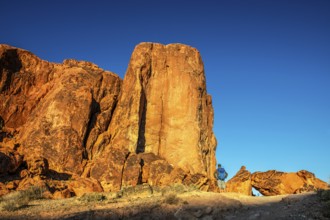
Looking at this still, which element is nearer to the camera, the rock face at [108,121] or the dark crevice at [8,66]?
the rock face at [108,121]

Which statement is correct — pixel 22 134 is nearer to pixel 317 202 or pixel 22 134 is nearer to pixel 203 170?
pixel 203 170

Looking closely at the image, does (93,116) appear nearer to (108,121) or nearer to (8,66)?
(108,121)

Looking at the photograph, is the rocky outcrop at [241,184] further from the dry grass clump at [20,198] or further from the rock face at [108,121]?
the dry grass clump at [20,198]

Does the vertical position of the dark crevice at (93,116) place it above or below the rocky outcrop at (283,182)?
above

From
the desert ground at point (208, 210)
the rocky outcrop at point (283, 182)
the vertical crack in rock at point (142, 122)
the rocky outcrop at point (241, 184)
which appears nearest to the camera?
the desert ground at point (208, 210)

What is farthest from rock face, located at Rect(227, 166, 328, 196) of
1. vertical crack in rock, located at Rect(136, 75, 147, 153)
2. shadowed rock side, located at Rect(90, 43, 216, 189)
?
vertical crack in rock, located at Rect(136, 75, 147, 153)

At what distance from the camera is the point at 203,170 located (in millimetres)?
36438

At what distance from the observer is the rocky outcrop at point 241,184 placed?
2941cm

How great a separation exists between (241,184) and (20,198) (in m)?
17.9

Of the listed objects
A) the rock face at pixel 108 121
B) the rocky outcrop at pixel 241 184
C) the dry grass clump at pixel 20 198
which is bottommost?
the dry grass clump at pixel 20 198

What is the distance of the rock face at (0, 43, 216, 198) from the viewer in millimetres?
29172

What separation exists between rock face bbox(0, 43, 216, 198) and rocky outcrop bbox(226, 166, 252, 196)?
2.39 metres

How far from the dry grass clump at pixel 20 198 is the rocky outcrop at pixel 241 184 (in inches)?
608

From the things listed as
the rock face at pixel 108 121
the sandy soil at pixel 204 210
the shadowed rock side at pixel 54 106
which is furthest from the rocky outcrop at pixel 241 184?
the sandy soil at pixel 204 210
